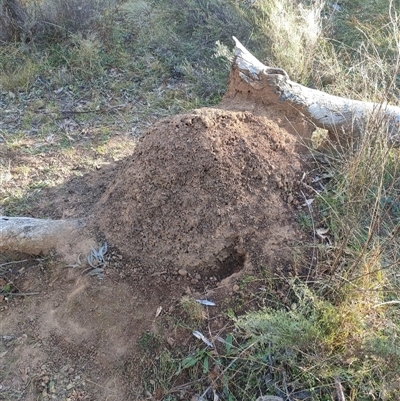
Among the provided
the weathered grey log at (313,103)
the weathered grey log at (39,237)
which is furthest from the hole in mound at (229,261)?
the weathered grey log at (313,103)

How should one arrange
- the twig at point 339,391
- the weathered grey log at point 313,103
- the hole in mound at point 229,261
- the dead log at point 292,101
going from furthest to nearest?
the weathered grey log at point 313,103
the dead log at point 292,101
the hole in mound at point 229,261
the twig at point 339,391

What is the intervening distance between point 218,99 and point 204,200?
7.49ft

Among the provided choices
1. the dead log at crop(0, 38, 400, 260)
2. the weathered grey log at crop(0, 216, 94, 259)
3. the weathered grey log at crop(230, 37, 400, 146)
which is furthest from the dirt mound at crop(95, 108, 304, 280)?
the weathered grey log at crop(230, 37, 400, 146)

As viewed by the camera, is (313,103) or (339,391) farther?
(313,103)

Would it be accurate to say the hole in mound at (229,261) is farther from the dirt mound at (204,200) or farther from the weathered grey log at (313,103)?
the weathered grey log at (313,103)

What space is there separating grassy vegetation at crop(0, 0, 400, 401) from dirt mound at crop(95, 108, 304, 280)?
243 mm

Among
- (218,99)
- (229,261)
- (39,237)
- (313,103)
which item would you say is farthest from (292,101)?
(39,237)

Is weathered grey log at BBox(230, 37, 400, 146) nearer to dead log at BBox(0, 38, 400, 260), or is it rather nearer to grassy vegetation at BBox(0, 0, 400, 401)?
dead log at BBox(0, 38, 400, 260)

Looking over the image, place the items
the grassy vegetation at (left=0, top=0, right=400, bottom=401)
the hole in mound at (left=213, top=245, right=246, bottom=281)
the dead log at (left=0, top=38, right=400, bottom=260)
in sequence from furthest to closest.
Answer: the dead log at (left=0, top=38, right=400, bottom=260), the hole in mound at (left=213, top=245, right=246, bottom=281), the grassy vegetation at (left=0, top=0, right=400, bottom=401)

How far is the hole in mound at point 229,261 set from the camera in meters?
2.58

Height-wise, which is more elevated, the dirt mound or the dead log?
the dead log

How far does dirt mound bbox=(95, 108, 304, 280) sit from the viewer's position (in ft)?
8.46

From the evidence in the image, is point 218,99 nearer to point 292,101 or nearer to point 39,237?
point 292,101

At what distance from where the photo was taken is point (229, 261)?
8.57ft
